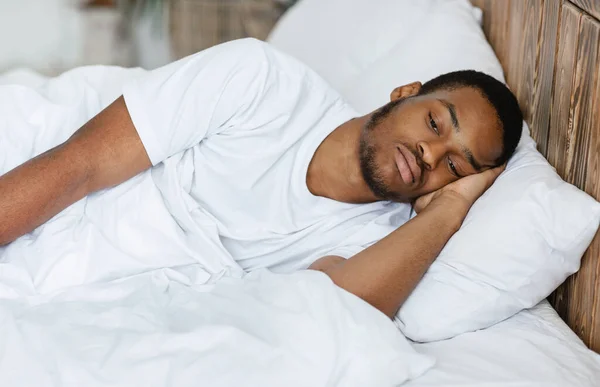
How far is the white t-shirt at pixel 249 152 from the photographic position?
1.50 meters

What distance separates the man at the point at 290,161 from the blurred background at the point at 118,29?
5.84 ft

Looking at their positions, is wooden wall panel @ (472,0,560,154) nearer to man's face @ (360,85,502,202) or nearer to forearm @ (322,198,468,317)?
man's face @ (360,85,502,202)

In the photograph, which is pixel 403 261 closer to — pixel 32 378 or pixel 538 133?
pixel 538 133

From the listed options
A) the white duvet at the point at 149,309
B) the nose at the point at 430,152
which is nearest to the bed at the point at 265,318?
the white duvet at the point at 149,309

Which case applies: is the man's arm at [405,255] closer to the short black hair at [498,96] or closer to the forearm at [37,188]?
the short black hair at [498,96]

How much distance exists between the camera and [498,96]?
1.56 m

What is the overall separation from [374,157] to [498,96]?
283mm

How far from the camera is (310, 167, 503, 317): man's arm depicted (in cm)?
133

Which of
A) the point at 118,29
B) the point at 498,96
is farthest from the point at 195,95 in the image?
the point at 118,29

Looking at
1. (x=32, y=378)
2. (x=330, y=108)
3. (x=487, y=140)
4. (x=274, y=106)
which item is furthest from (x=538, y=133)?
(x=32, y=378)

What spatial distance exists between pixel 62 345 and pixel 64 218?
0.36m

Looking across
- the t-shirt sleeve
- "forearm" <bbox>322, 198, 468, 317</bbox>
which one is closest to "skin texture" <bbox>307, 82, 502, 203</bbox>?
"forearm" <bbox>322, 198, 468, 317</bbox>

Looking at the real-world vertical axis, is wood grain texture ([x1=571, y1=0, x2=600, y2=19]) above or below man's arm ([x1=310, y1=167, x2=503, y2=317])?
above

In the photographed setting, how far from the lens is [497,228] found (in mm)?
1366
